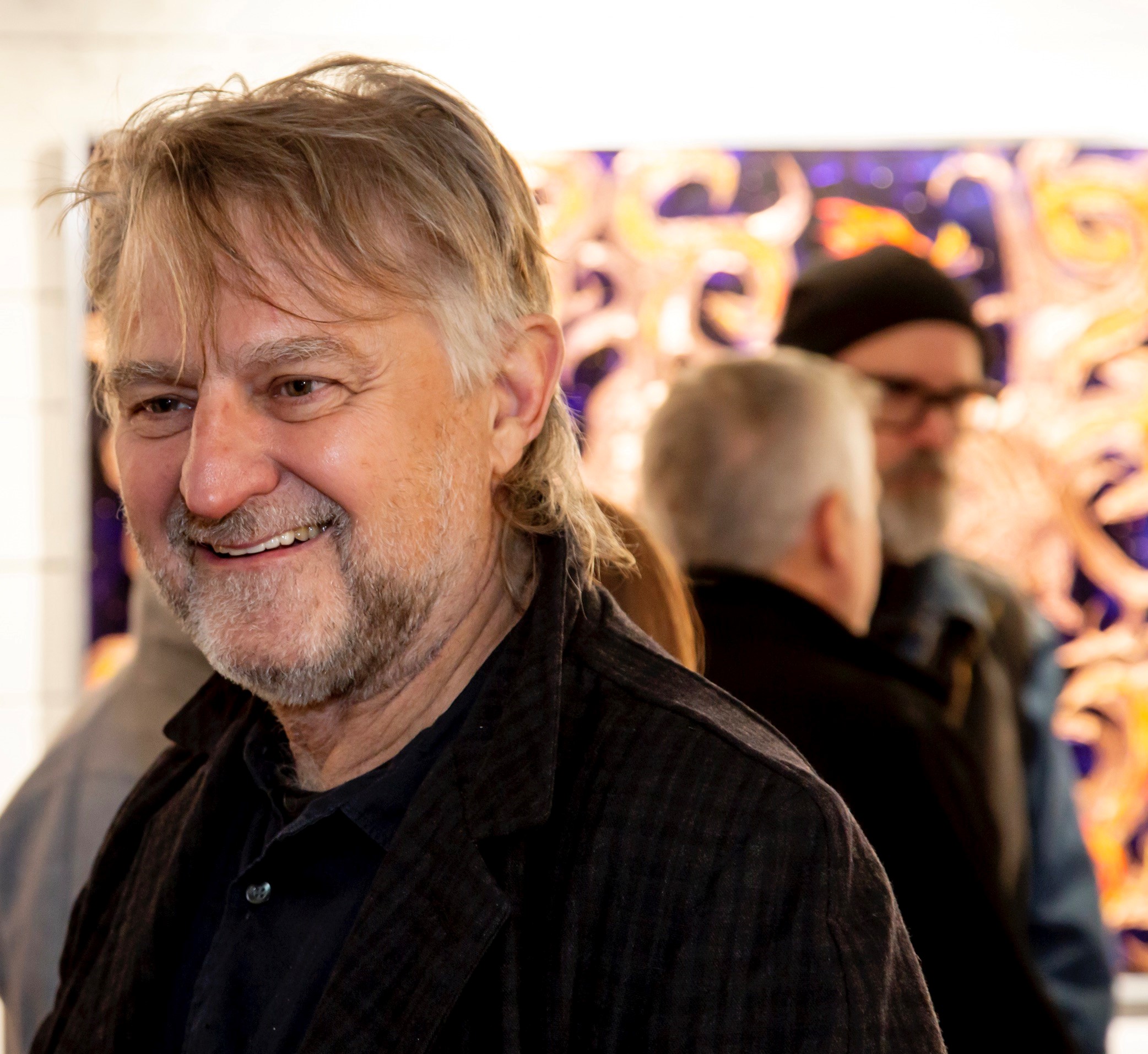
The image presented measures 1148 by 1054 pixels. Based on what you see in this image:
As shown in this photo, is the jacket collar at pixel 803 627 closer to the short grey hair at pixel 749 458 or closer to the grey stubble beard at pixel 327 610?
the short grey hair at pixel 749 458

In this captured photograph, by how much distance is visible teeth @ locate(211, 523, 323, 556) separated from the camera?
989 mm

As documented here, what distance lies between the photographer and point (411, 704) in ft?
3.47

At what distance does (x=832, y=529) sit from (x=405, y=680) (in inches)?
34.0

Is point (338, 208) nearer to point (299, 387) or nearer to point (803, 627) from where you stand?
point (299, 387)

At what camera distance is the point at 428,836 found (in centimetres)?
91

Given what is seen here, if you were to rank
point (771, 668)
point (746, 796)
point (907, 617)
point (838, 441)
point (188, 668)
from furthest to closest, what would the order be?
point (907, 617) → point (838, 441) → point (188, 668) → point (771, 668) → point (746, 796)

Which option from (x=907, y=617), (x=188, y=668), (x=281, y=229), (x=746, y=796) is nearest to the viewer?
(x=746, y=796)

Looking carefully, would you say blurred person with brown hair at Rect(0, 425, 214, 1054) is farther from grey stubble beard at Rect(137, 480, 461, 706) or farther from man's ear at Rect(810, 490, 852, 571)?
man's ear at Rect(810, 490, 852, 571)

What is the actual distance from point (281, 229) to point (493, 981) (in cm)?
58

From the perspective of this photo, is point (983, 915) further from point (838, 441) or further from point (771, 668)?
point (838, 441)

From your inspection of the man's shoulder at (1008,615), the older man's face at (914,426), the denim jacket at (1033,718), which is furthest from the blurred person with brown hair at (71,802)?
the man's shoulder at (1008,615)

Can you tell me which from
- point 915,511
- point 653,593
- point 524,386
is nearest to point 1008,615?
point 915,511

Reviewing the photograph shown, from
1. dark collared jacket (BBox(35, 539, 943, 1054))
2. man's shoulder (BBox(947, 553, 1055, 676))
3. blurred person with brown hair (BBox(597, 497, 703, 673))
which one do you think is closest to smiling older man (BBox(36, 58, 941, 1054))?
dark collared jacket (BBox(35, 539, 943, 1054))

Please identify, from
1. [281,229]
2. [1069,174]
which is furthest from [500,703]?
[1069,174]
